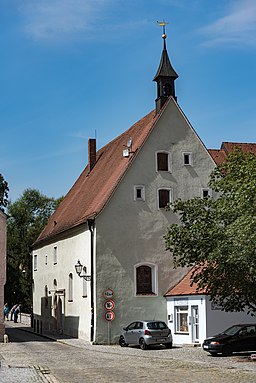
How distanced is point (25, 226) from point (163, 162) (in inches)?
1876

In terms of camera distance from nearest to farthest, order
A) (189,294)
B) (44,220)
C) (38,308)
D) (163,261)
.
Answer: (189,294)
(163,261)
(38,308)
(44,220)

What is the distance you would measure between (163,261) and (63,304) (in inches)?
393

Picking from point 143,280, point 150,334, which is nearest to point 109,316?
point 143,280

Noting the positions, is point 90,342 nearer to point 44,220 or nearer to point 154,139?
point 154,139

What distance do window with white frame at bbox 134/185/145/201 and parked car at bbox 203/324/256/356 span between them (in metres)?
11.1

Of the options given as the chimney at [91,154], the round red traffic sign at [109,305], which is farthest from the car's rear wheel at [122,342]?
the chimney at [91,154]

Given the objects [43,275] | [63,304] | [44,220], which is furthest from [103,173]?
[44,220]

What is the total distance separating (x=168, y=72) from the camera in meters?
39.1

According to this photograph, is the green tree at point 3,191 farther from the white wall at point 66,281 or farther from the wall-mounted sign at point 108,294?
the wall-mounted sign at point 108,294

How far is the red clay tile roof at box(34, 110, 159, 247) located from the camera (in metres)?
37.4

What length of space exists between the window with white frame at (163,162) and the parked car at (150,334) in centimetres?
949

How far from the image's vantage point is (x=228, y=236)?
24938 mm

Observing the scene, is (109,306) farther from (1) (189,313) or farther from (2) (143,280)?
(1) (189,313)

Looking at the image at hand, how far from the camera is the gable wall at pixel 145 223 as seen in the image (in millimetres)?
35656
